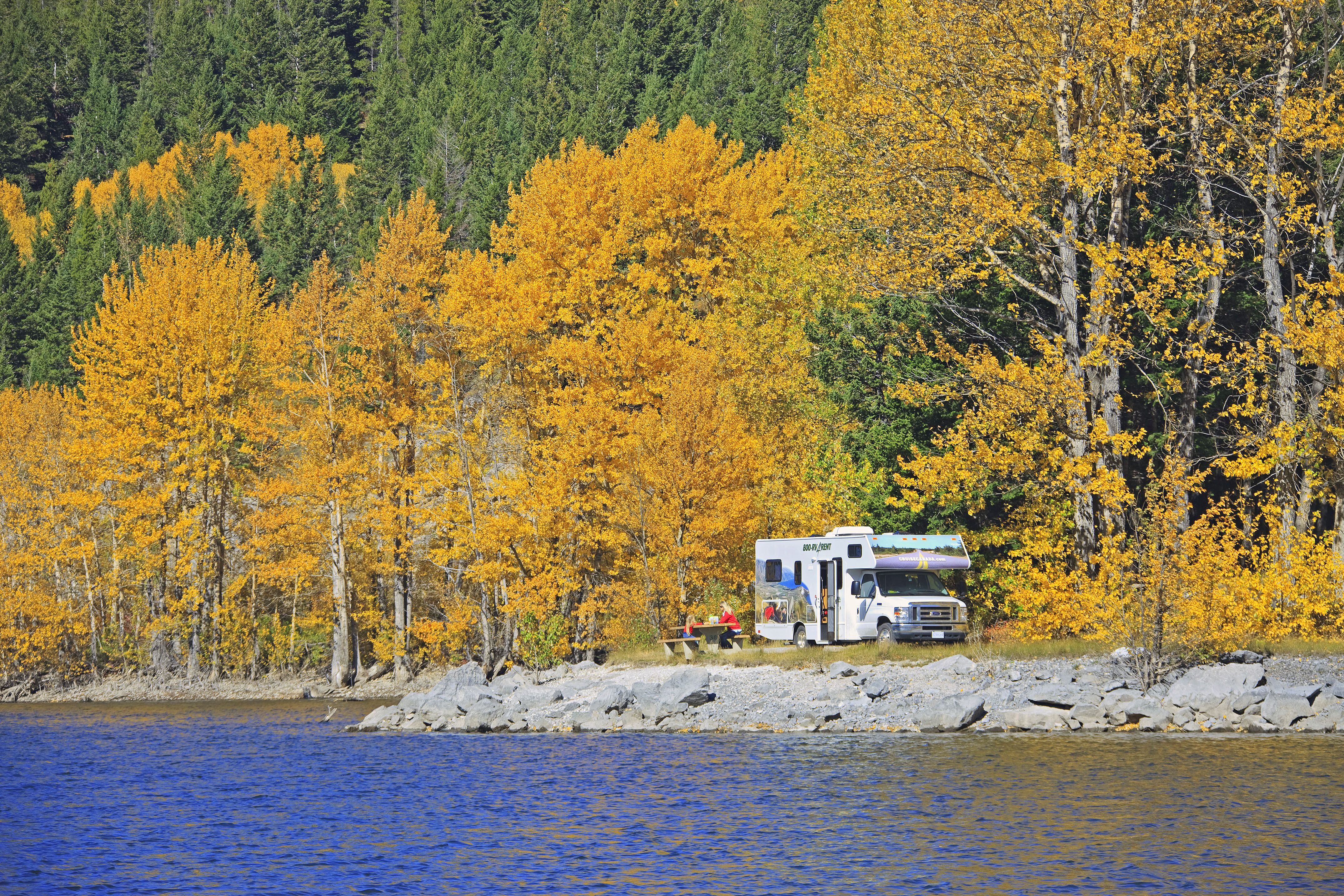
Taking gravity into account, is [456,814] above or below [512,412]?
below

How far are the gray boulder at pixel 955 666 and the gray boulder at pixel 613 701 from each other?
23.1 feet

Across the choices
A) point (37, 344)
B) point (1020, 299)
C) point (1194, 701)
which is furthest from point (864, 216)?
point (37, 344)

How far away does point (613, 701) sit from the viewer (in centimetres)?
3112

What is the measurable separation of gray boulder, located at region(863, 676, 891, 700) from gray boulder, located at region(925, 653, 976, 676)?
4.26 feet

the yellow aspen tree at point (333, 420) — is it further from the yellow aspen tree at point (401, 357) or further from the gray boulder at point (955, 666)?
the gray boulder at point (955, 666)

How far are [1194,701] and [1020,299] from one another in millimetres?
15121

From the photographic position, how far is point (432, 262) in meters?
44.8

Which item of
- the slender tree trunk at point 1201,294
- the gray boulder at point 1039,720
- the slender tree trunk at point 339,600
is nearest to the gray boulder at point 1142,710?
the gray boulder at point 1039,720

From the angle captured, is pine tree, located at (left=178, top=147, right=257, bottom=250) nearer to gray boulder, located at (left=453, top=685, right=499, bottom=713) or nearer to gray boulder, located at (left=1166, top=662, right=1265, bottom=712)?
gray boulder, located at (left=453, top=685, right=499, bottom=713)

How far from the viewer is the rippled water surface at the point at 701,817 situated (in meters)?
15.3

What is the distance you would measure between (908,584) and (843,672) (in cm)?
396

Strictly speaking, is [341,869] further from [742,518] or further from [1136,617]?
[742,518]

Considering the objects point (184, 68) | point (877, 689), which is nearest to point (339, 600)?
point (877, 689)

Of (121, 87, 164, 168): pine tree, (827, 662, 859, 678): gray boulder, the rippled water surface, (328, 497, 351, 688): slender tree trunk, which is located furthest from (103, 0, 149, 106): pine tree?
the rippled water surface
